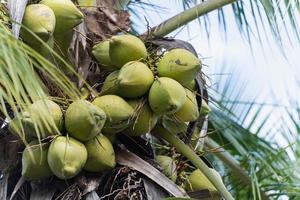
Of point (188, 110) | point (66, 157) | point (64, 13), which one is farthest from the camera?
point (188, 110)

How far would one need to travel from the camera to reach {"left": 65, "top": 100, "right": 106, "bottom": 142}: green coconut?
1620 millimetres

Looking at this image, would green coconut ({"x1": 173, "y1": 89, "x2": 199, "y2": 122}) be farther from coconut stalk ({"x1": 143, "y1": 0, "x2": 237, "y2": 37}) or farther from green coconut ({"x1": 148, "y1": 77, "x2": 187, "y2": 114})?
coconut stalk ({"x1": 143, "y1": 0, "x2": 237, "y2": 37})

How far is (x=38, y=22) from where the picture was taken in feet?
5.25

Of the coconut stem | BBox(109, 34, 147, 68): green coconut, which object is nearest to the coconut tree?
the coconut stem

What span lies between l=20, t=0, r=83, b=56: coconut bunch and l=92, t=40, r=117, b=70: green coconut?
0.08 m

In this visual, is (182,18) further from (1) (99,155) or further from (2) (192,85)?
(1) (99,155)

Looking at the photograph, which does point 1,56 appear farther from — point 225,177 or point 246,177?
point 225,177

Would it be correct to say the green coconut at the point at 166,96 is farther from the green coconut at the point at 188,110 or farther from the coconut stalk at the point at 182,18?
the coconut stalk at the point at 182,18

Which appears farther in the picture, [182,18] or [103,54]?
[182,18]

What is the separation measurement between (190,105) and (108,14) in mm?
374

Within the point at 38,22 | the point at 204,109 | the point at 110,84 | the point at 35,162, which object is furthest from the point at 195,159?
the point at 38,22

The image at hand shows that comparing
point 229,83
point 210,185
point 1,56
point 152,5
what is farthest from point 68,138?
point 229,83

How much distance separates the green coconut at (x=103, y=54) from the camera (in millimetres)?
1830

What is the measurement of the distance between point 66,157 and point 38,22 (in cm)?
32
